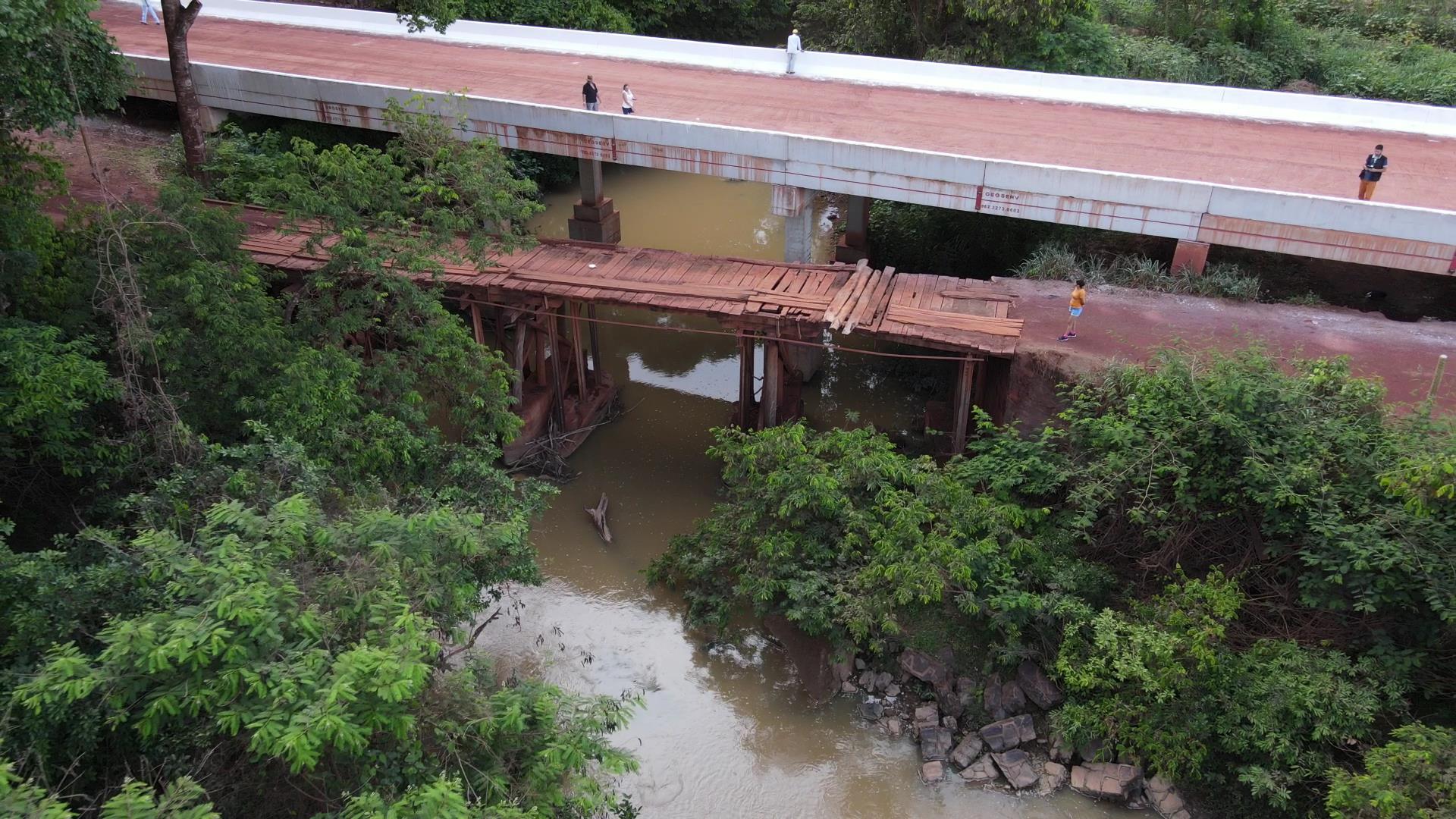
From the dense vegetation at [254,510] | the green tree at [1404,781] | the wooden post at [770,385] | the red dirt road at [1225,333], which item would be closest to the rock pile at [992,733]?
the green tree at [1404,781]

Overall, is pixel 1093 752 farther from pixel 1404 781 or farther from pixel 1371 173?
pixel 1371 173

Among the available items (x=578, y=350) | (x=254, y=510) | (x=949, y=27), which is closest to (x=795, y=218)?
(x=578, y=350)

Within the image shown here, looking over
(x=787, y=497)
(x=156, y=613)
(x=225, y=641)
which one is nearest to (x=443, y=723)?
(x=225, y=641)

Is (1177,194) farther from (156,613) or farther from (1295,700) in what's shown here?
(156,613)

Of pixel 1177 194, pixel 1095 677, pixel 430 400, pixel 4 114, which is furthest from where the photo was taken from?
pixel 1177 194

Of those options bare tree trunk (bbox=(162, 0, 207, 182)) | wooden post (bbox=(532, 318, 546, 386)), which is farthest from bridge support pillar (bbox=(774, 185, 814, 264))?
bare tree trunk (bbox=(162, 0, 207, 182))
